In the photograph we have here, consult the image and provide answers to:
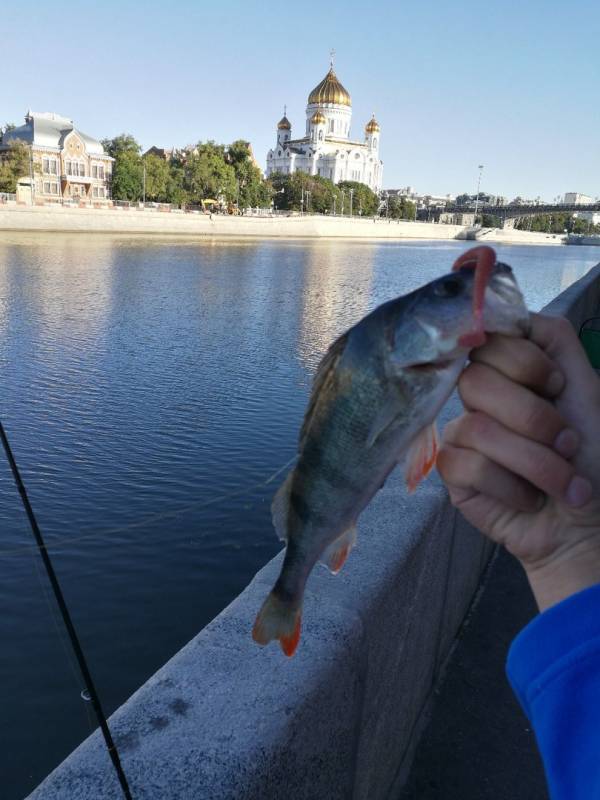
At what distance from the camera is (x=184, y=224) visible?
67188 millimetres

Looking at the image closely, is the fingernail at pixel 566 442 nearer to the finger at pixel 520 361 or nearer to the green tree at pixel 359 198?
the finger at pixel 520 361

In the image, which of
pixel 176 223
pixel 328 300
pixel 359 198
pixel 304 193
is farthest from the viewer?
pixel 359 198

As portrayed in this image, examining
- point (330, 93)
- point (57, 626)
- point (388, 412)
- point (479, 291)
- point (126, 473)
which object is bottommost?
point (57, 626)

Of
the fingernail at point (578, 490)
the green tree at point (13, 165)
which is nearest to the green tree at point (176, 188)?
the green tree at point (13, 165)

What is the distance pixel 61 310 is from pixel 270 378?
32.5 ft

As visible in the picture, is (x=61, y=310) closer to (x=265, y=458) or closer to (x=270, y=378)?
(x=270, y=378)

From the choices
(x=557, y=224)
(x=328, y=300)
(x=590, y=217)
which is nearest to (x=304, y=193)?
(x=328, y=300)

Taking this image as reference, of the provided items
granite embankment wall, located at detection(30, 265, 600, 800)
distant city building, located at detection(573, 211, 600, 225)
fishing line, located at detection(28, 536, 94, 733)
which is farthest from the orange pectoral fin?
distant city building, located at detection(573, 211, 600, 225)

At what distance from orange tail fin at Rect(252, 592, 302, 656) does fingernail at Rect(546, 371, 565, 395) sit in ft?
2.60

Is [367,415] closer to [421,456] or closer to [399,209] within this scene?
[421,456]

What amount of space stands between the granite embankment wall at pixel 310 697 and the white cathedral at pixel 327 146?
133m

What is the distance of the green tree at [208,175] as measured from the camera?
8262cm

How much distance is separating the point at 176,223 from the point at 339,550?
68.0 meters

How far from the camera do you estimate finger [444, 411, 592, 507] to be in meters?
1.27
